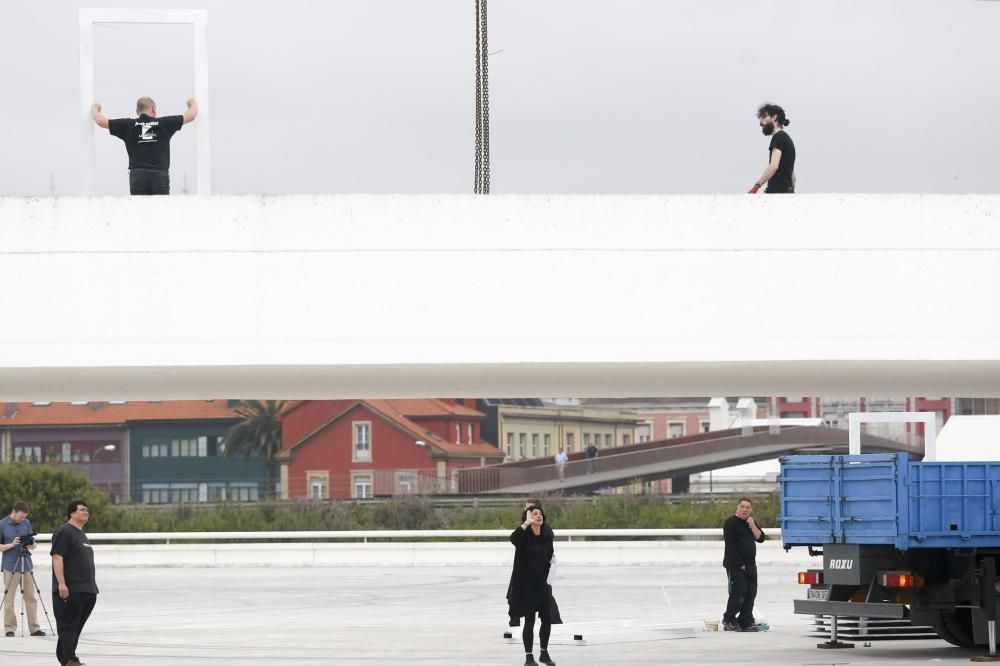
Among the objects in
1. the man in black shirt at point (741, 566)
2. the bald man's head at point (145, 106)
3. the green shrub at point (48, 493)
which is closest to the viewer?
the bald man's head at point (145, 106)

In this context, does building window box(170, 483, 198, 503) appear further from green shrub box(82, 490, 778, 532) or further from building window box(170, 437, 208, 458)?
green shrub box(82, 490, 778, 532)

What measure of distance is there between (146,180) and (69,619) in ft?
13.0

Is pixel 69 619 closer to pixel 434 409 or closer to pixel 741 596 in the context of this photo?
pixel 741 596

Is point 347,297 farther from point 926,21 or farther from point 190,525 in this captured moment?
point 190,525

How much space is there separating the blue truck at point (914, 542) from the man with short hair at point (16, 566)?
946cm

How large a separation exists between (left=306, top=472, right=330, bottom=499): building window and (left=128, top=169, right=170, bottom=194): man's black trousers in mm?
89670

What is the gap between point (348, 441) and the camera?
341 feet

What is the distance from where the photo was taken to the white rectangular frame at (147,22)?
12617mm

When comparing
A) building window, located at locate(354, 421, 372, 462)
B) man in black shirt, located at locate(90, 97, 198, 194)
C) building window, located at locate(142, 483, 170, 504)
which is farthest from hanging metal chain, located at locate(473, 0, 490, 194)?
building window, located at locate(142, 483, 170, 504)

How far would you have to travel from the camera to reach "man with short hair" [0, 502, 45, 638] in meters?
18.4

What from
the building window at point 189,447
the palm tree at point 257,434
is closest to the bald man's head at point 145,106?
the palm tree at point 257,434

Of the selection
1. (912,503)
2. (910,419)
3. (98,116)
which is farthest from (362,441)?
(98,116)

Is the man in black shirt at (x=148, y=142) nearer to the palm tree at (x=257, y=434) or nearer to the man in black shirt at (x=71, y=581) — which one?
the man in black shirt at (x=71, y=581)

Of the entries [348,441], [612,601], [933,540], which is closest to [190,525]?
[612,601]
